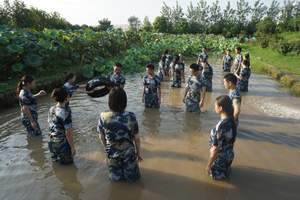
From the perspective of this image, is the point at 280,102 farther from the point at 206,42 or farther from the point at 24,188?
the point at 206,42

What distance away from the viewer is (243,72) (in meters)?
12.7

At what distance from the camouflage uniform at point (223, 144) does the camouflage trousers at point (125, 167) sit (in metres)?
1.30

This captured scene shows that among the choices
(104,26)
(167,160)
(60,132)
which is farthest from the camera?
(104,26)

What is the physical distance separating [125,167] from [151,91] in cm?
455

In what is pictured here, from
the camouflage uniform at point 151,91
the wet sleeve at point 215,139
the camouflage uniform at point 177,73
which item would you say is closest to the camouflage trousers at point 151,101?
the camouflage uniform at point 151,91

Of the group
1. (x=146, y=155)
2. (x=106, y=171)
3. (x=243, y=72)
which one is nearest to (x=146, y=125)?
(x=146, y=155)

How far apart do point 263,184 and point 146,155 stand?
7.97 feet

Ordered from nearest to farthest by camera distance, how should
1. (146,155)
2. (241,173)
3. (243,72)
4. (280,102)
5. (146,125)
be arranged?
(241,173)
(146,155)
(146,125)
(280,102)
(243,72)

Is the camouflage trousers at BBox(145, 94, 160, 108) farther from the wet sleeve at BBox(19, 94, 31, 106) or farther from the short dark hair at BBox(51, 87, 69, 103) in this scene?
the short dark hair at BBox(51, 87, 69, 103)

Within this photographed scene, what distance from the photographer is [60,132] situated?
5820mm

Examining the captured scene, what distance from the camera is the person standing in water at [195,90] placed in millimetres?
8680

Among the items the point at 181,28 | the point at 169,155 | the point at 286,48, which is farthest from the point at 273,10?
the point at 169,155

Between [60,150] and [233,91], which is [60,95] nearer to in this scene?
[60,150]

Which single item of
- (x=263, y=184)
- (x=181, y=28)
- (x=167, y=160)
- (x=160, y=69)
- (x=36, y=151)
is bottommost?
(x=263, y=184)
